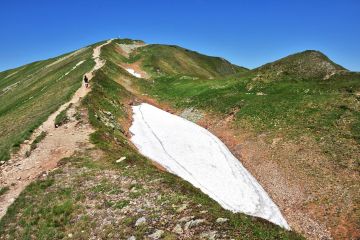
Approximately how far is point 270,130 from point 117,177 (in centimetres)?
2403

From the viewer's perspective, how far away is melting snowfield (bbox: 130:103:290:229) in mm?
31359

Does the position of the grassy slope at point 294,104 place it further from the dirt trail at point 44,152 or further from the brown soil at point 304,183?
the dirt trail at point 44,152

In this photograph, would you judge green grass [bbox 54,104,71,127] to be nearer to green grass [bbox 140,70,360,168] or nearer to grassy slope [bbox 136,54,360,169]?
green grass [bbox 140,70,360,168]

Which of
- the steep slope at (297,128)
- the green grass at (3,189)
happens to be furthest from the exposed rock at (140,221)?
the steep slope at (297,128)

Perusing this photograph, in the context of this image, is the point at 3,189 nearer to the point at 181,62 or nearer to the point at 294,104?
the point at 294,104

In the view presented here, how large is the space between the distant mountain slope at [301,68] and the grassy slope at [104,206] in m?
39.0

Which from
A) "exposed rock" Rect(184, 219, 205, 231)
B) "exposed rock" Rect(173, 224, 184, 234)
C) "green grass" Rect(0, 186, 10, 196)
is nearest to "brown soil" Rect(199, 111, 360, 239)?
"exposed rock" Rect(184, 219, 205, 231)

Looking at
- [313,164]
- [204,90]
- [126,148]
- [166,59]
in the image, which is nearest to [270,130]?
[313,164]

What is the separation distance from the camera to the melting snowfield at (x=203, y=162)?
31.4m

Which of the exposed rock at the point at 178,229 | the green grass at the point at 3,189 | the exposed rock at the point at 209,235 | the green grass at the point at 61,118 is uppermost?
the green grass at the point at 61,118

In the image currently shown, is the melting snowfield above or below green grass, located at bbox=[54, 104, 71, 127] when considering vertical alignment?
below

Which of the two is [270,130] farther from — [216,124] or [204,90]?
[204,90]

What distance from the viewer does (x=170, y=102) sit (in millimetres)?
65438

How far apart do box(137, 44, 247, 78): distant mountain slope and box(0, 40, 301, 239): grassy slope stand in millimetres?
61942
